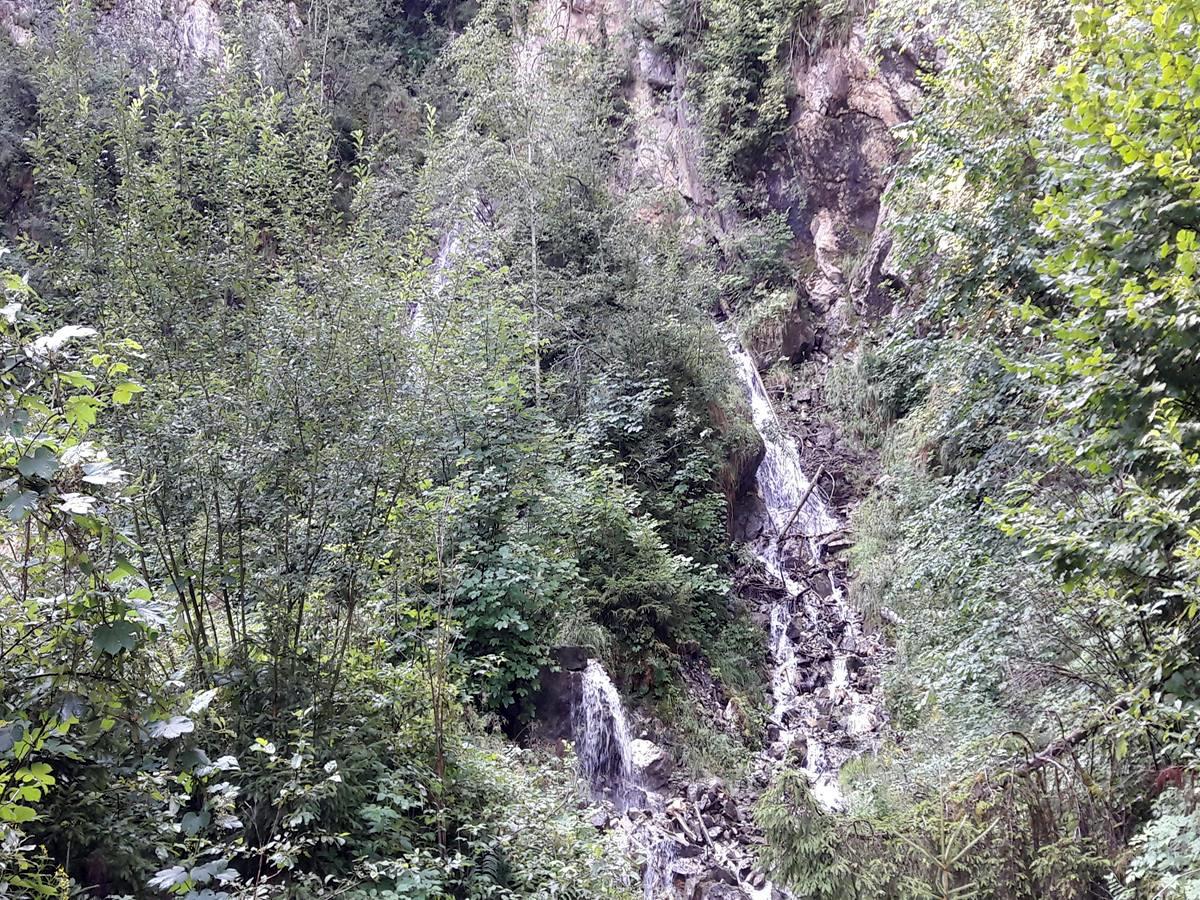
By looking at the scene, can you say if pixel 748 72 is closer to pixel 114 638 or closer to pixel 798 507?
pixel 798 507

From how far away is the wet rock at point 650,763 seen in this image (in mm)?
7964

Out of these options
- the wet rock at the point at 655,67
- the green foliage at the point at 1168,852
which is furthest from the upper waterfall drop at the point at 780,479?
the green foliage at the point at 1168,852

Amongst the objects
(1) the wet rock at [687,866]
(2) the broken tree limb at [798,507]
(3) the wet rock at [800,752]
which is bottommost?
(1) the wet rock at [687,866]

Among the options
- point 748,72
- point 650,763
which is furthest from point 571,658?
point 748,72

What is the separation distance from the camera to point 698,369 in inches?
465

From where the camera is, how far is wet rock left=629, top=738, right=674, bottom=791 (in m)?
7.96

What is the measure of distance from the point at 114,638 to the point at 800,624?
10.3 m

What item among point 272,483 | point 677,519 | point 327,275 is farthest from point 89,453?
point 677,519

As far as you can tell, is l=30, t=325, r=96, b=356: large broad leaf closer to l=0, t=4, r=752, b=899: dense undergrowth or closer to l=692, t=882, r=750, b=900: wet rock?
l=0, t=4, r=752, b=899: dense undergrowth

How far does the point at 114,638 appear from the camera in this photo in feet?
7.40

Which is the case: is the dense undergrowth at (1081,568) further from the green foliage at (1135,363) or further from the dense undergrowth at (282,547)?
the dense undergrowth at (282,547)

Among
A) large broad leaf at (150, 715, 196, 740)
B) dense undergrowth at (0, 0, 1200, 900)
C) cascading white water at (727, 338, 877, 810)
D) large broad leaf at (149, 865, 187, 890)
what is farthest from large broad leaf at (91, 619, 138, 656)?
cascading white water at (727, 338, 877, 810)

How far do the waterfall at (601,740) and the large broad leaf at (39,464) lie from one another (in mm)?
6156

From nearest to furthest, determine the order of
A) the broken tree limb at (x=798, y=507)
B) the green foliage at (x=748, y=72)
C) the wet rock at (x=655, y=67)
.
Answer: the broken tree limb at (x=798, y=507) < the green foliage at (x=748, y=72) < the wet rock at (x=655, y=67)
